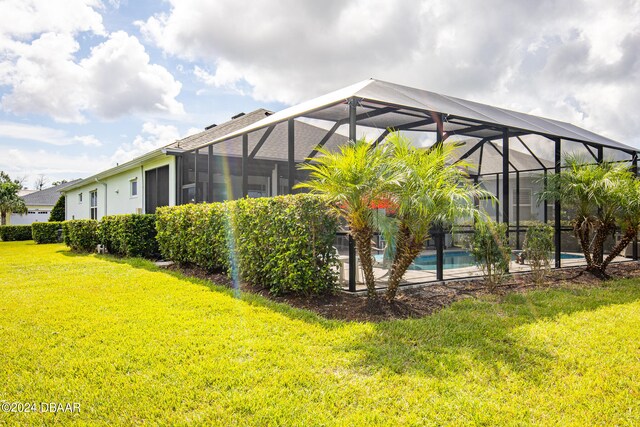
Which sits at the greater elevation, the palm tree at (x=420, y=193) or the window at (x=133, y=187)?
the window at (x=133, y=187)

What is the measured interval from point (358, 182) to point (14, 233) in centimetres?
→ 2858

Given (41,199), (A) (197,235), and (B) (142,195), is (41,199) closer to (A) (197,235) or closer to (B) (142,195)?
(B) (142,195)

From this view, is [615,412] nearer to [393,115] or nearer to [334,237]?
[334,237]

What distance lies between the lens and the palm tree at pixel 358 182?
4703mm

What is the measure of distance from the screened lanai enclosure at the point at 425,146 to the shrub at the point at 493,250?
46cm

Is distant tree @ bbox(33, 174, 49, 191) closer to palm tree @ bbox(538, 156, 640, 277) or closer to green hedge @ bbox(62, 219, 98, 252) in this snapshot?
green hedge @ bbox(62, 219, 98, 252)

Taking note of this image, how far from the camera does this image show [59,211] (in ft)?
93.0

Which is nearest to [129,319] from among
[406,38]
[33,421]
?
[33,421]

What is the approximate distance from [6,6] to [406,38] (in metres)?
8.81

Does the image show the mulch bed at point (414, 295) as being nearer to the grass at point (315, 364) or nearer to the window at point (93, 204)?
the grass at point (315, 364)

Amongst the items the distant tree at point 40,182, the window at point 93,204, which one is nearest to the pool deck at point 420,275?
the window at point 93,204

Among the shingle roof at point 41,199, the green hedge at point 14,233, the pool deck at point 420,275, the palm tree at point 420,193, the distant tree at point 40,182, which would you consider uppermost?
the distant tree at point 40,182

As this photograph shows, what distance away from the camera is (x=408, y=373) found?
3.17m

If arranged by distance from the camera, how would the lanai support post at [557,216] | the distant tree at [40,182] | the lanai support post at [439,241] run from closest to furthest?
the lanai support post at [439,241] < the lanai support post at [557,216] < the distant tree at [40,182]
